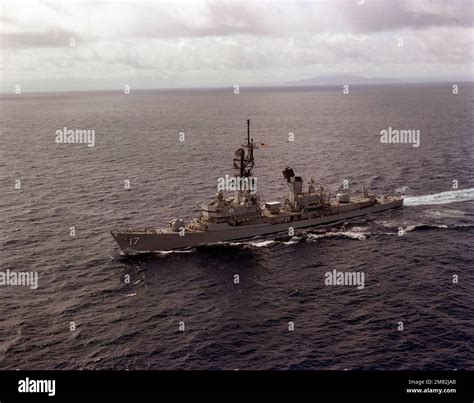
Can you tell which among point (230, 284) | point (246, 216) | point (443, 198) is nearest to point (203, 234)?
point (246, 216)

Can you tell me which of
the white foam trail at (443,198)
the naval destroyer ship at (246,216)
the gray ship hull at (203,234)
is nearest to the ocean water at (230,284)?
the white foam trail at (443,198)

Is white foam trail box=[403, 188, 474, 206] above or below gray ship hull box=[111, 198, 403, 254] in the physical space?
above

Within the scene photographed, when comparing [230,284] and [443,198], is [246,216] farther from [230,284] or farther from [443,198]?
[443,198]

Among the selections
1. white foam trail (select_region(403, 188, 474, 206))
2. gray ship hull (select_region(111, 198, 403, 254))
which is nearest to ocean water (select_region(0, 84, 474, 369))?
white foam trail (select_region(403, 188, 474, 206))

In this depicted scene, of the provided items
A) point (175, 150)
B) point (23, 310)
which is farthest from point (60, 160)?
point (23, 310)

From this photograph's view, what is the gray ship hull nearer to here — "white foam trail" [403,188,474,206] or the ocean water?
the ocean water

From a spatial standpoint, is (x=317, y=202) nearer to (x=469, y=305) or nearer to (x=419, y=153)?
(x=469, y=305)
